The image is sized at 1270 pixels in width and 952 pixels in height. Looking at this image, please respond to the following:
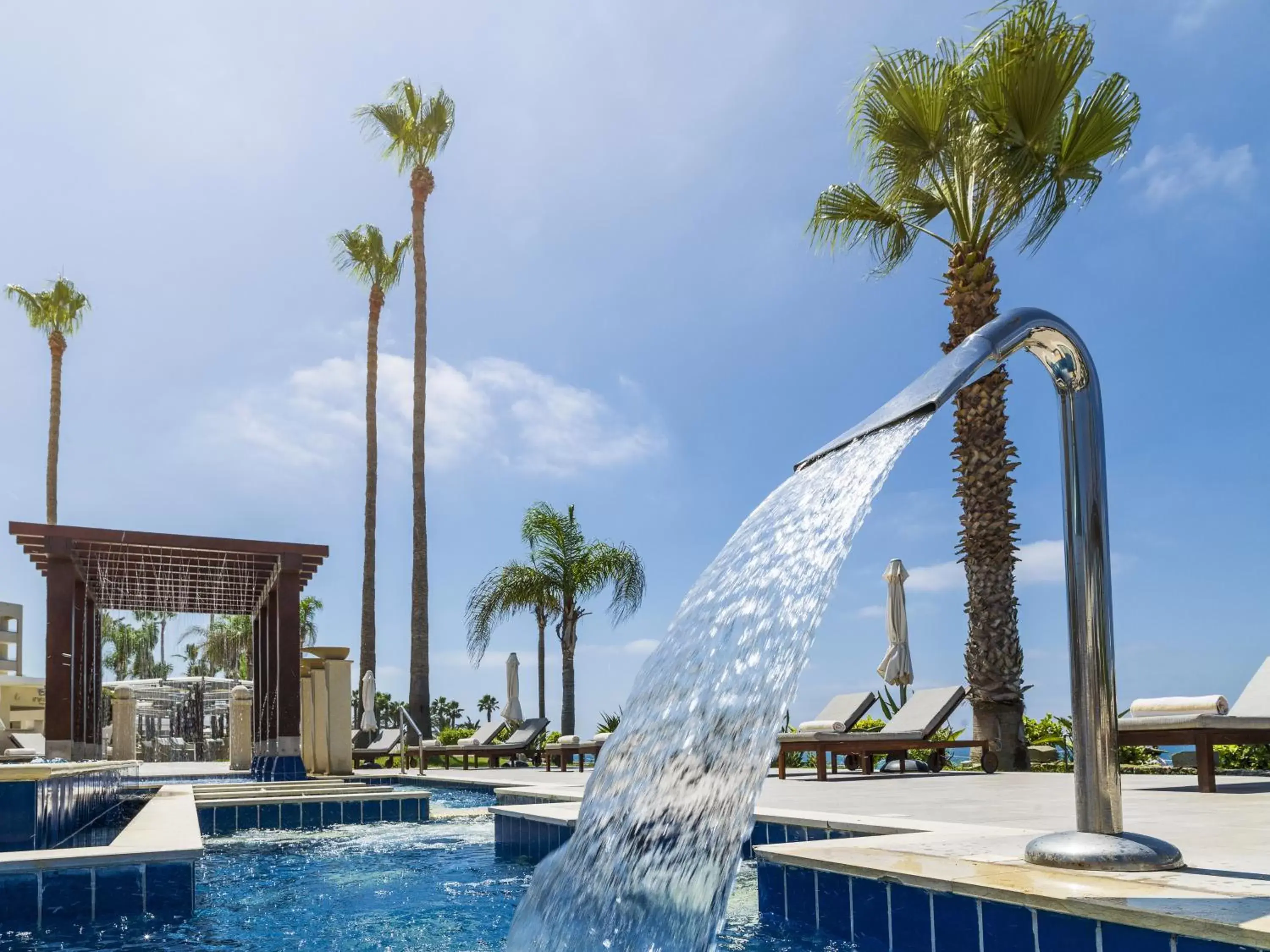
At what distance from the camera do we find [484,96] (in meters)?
26.4

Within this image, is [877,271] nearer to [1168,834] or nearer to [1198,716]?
[1198,716]

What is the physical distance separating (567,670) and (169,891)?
22996 mm

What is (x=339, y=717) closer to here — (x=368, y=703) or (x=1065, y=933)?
(x=368, y=703)

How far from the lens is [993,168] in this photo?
1227cm

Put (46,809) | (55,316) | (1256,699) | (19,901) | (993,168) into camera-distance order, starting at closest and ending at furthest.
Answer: (19,901) < (46,809) < (1256,699) < (993,168) < (55,316)

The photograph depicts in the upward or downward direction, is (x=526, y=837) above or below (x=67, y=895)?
below

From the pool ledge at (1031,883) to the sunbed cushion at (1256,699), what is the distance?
13.8 feet

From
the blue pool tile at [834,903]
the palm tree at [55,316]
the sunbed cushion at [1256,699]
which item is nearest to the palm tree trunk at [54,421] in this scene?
the palm tree at [55,316]

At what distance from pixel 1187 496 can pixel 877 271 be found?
1698cm

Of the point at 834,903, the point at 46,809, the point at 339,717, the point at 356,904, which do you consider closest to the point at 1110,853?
the point at 834,903

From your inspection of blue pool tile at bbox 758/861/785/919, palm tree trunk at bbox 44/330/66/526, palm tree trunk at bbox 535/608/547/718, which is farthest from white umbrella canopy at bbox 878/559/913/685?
palm tree trunk at bbox 44/330/66/526

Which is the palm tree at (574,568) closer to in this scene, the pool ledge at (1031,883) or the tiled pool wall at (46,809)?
the tiled pool wall at (46,809)

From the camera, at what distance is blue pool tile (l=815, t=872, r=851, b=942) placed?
371 cm

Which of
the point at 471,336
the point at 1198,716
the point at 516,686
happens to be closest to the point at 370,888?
the point at 1198,716
